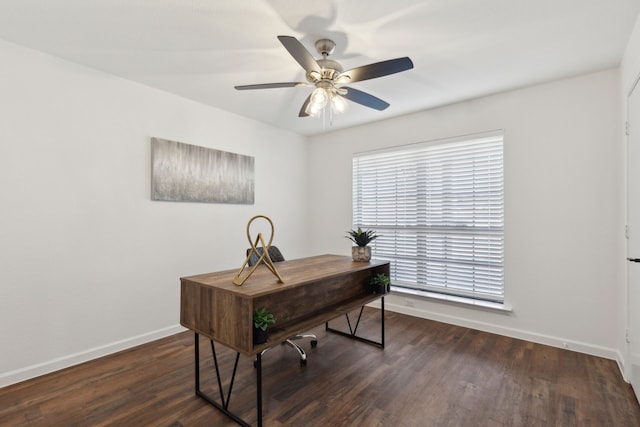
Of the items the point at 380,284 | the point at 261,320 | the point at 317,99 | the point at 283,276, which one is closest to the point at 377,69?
the point at 317,99

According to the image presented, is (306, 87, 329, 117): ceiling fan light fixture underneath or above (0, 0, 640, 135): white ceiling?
underneath

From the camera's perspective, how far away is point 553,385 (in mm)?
2307

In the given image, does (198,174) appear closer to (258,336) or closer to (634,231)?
(258,336)

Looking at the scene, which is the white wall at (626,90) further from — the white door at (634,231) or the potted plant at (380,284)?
the potted plant at (380,284)

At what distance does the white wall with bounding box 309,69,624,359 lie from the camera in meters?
2.74

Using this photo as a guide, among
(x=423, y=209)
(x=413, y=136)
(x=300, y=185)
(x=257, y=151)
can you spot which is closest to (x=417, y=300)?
(x=423, y=209)

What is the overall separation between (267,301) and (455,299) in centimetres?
244

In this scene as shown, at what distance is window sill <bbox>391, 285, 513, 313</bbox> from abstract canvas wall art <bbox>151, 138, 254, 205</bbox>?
2.34 metres

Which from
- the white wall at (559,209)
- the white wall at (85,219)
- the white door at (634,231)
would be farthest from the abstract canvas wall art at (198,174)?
the white door at (634,231)

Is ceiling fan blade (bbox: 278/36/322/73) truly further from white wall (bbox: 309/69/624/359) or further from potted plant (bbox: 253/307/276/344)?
white wall (bbox: 309/69/624/359)

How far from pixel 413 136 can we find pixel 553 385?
9.39 feet

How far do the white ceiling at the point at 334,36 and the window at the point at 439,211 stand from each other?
87 centimetres

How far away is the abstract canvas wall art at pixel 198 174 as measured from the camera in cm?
321

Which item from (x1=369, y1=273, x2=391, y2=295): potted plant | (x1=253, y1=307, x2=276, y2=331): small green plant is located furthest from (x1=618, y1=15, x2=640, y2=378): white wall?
(x1=253, y1=307, x2=276, y2=331): small green plant
